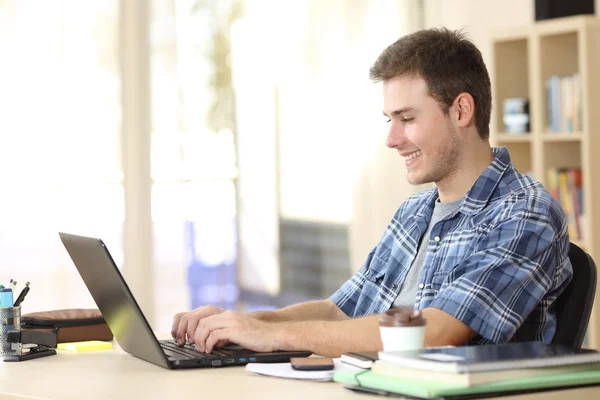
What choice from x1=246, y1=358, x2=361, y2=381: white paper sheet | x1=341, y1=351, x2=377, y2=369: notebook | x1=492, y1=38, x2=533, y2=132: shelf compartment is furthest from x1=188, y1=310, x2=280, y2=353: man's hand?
x1=492, y1=38, x2=533, y2=132: shelf compartment

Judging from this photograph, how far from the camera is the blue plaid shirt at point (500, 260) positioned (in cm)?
176

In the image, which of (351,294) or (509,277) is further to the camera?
(351,294)

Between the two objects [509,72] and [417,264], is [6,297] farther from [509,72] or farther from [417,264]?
[509,72]

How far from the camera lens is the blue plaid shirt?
1759 mm

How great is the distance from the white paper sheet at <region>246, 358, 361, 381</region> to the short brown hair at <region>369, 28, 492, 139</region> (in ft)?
2.39

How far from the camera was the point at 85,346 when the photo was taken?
199cm

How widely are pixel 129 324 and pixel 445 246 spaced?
0.68 meters

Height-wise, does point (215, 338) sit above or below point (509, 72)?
below

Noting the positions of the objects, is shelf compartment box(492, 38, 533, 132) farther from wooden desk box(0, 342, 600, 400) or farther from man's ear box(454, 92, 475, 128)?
wooden desk box(0, 342, 600, 400)

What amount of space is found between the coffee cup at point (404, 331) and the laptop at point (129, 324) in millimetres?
327

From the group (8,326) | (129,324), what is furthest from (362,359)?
(8,326)

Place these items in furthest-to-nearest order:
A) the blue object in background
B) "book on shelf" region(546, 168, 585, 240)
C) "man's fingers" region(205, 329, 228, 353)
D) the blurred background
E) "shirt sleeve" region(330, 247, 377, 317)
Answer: the blue object in background, "book on shelf" region(546, 168, 585, 240), the blurred background, "shirt sleeve" region(330, 247, 377, 317), "man's fingers" region(205, 329, 228, 353)

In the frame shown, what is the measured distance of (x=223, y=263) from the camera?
4242mm

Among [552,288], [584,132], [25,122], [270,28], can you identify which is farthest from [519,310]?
[270,28]
